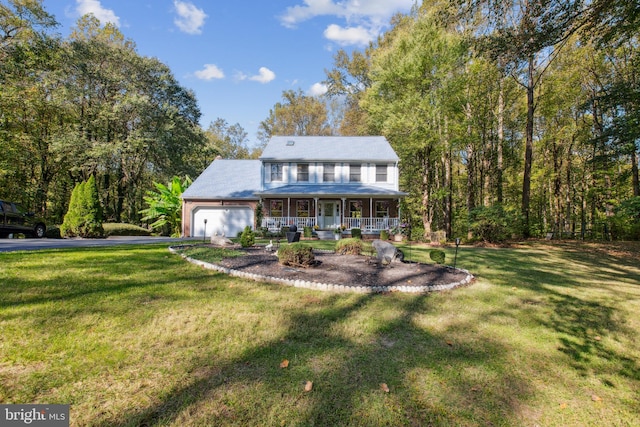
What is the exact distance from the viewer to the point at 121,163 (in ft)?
73.5

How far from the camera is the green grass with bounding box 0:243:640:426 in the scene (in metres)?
2.20

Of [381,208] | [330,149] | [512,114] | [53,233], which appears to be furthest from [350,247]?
[512,114]

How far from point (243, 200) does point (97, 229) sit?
7.85 metres

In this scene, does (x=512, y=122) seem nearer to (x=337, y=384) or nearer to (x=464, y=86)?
(x=464, y=86)

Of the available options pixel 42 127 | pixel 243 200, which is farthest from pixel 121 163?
pixel 243 200

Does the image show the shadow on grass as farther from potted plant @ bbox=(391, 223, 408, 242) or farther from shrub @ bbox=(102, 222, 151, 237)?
shrub @ bbox=(102, 222, 151, 237)

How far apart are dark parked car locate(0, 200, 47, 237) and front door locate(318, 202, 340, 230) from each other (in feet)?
47.0

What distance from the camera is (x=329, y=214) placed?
19.4 meters

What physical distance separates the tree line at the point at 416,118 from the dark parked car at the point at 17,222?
274 inches

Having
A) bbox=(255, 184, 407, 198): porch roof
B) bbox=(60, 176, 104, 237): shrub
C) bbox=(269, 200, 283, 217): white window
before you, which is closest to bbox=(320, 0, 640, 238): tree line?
bbox=(255, 184, 407, 198): porch roof

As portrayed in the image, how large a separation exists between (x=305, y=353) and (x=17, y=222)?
15646 mm

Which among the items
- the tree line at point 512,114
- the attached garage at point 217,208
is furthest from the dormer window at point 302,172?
the tree line at point 512,114

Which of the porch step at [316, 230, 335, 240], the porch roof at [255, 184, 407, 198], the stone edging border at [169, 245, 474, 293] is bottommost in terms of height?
the stone edging border at [169, 245, 474, 293]

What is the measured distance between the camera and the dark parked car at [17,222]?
1146cm
